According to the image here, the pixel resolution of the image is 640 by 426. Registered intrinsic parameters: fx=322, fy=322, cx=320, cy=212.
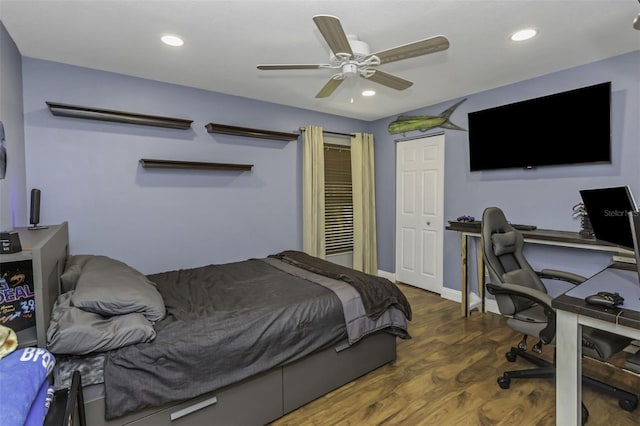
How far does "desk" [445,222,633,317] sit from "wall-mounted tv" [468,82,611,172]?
0.72 m

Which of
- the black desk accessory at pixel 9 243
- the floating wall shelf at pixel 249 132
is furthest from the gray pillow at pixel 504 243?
the black desk accessory at pixel 9 243

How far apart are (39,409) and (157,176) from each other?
102 inches

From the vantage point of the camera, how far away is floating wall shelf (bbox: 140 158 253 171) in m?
3.18

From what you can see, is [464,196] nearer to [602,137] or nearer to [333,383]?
[602,137]

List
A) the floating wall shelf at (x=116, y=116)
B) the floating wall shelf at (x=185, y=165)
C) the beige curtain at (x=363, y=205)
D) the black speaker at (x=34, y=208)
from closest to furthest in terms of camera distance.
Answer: the black speaker at (x=34, y=208)
the floating wall shelf at (x=116, y=116)
the floating wall shelf at (x=185, y=165)
the beige curtain at (x=363, y=205)

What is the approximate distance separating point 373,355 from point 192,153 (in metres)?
2.73

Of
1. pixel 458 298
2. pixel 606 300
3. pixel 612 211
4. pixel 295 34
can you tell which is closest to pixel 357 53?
pixel 295 34

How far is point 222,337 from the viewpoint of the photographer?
1850 millimetres

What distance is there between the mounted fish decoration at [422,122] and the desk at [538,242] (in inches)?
53.3

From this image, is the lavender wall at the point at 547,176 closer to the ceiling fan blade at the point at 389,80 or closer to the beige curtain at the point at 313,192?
the beige curtain at the point at 313,192

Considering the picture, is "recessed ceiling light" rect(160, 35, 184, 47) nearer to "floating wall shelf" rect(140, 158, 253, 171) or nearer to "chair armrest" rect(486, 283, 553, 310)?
"floating wall shelf" rect(140, 158, 253, 171)

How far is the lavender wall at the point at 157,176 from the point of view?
111 inches

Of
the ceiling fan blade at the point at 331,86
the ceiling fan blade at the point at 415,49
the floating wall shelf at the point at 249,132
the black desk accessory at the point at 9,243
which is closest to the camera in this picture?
the black desk accessory at the point at 9,243

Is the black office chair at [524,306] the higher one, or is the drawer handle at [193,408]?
the black office chair at [524,306]
